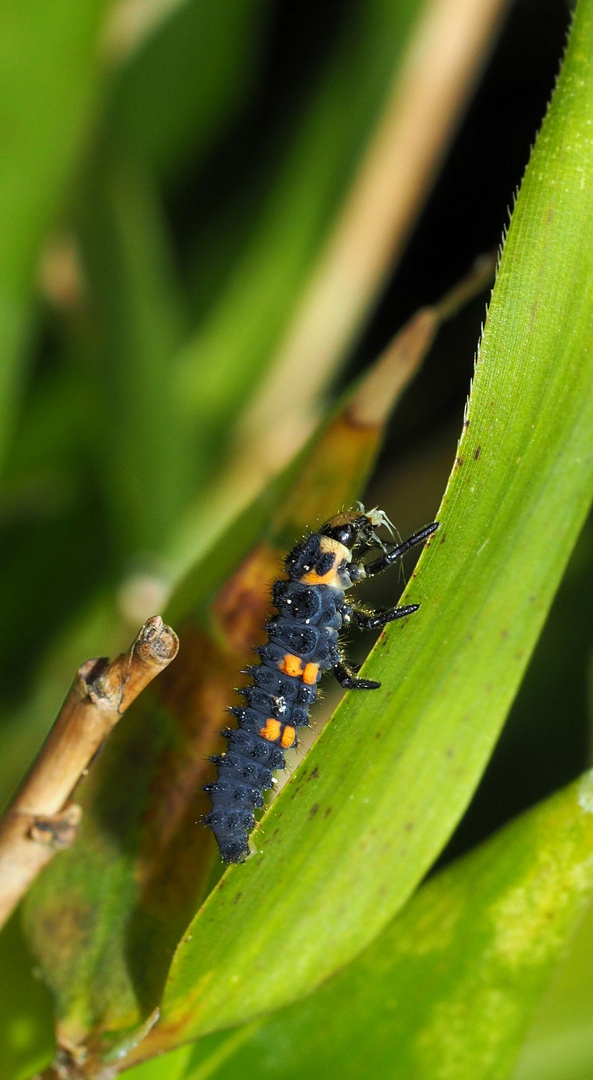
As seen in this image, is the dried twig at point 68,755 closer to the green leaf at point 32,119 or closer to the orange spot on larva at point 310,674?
the orange spot on larva at point 310,674

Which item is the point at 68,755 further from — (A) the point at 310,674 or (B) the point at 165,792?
(A) the point at 310,674

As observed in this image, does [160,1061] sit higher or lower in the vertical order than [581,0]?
lower

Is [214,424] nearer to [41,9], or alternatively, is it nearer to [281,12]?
[41,9]

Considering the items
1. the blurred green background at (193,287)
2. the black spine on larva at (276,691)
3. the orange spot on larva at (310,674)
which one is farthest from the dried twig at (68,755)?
the blurred green background at (193,287)

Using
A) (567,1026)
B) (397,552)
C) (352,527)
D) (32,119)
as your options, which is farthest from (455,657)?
(32,119)

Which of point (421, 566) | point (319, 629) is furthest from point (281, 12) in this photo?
point (421, 566)

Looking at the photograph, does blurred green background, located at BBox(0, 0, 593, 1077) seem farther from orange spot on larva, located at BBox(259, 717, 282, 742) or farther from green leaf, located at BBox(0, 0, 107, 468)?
orange spot on larva, located at BBox(259, 717, 282, 742)
